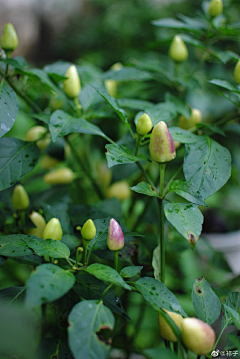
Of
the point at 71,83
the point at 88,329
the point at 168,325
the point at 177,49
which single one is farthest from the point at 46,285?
the point at 177,49

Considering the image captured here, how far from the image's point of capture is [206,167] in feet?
1.35

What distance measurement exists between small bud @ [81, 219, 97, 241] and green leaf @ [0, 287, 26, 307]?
13 centimetres

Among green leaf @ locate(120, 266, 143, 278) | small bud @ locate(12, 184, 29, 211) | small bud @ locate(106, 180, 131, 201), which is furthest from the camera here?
small bud @ locate(106, 180, 131, 201)

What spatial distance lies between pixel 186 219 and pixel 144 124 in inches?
5.9

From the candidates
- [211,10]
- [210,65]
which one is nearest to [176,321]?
[211,10]

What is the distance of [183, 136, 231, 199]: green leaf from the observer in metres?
0.39

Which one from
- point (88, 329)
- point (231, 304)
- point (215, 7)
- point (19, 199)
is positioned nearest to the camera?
point (88, 329)

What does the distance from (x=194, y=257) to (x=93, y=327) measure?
1.19 m

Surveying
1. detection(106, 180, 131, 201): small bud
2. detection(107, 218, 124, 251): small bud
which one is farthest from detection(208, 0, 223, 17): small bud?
detection(107, 218, 124, 251): small bud

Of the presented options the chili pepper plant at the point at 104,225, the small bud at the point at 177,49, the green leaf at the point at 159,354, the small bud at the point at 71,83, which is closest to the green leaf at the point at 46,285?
→ the chili pepper plant at the point at 104,225

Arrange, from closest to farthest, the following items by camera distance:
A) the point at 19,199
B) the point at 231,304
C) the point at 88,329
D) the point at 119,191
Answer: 1. the point at 88,329
2. the point at 231,304
3. the point at 19,199
4. the point at 119,191

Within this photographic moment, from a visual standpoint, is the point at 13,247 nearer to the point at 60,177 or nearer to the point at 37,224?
the point at 37,224

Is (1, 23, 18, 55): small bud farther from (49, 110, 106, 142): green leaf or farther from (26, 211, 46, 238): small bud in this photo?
(26, 211, 46, 238): small bud

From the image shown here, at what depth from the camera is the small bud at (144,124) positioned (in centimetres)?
41
